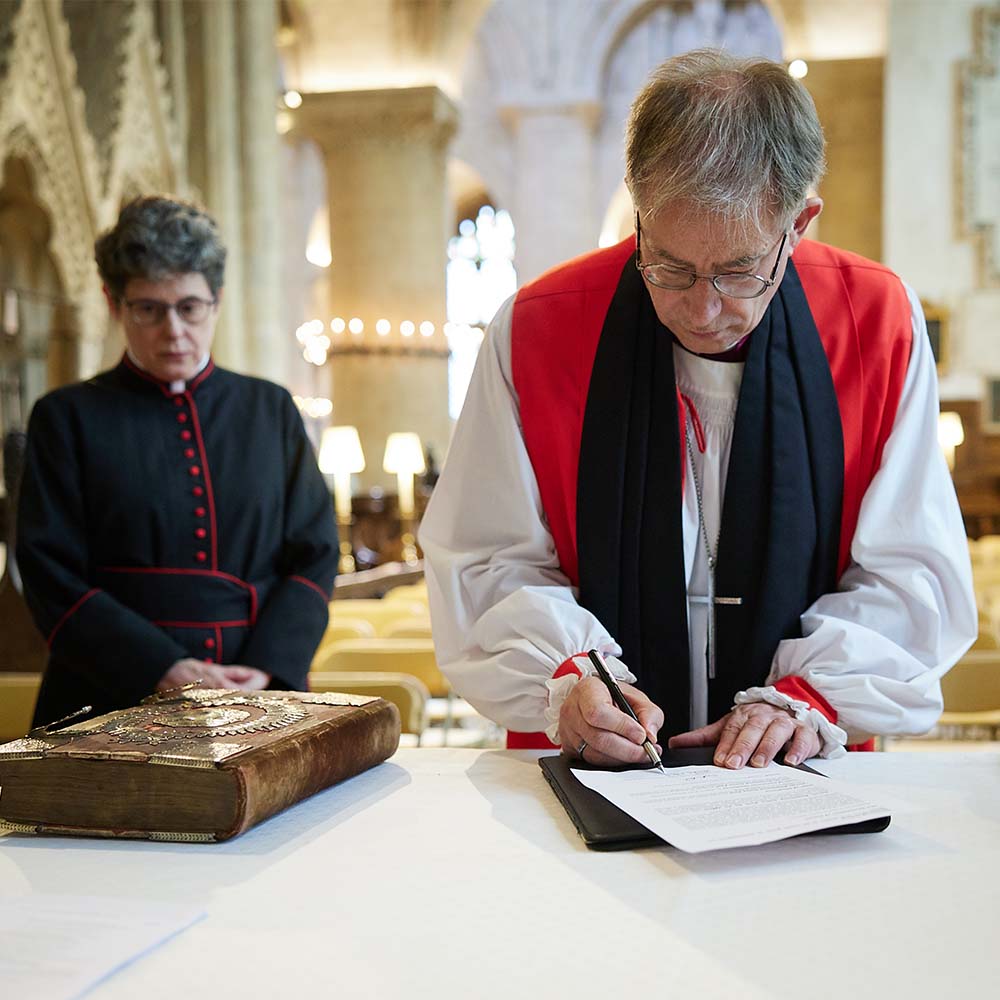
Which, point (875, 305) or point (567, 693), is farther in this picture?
point (875, 305)

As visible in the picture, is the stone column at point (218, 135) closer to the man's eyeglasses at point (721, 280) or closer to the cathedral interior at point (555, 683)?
the cathedral interior at point (555, 683)

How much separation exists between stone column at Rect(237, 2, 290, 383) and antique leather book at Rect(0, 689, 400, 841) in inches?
450

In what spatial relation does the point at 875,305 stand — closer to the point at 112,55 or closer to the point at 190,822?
the point at 190,822

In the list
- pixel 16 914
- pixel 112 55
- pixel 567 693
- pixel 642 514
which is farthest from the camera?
pixel 112 55

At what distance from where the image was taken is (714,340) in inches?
75.5

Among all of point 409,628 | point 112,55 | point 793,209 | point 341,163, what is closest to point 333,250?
point 341,163

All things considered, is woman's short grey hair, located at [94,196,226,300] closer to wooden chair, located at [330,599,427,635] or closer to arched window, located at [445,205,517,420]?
wooden chair, located at [330,599,427,635]

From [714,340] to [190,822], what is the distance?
105cm

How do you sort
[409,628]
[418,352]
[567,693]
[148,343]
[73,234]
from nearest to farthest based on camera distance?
1. [567,693]
2. [148,343]
3. [409,628]
4. [73,234]
5. [418,352]

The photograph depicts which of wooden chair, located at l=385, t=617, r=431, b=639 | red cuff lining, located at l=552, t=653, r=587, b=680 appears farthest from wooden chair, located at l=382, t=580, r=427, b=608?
red cuff lining, located at l=552, t=653, r=587, b=680

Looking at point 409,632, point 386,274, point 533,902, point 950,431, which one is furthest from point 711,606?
point 386,274

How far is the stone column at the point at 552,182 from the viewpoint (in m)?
26.1

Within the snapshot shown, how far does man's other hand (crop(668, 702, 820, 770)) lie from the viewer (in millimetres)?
1606

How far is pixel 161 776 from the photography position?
1340mm
